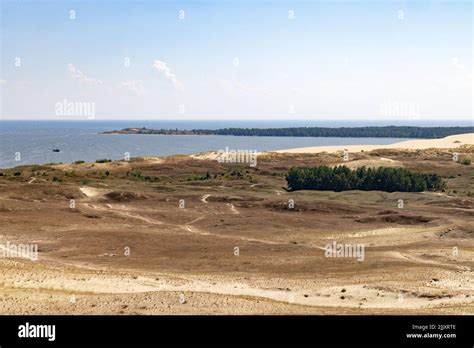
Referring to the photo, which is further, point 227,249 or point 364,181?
point 364,181

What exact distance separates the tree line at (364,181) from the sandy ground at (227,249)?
309 cm

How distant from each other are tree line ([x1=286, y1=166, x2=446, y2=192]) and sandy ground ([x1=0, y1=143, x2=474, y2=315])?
10.1ft

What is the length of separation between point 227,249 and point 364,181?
44637 millimetres

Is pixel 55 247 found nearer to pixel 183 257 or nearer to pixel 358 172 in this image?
pixel 183 257

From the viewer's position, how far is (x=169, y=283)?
30516mm

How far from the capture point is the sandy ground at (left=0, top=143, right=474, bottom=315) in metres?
26.6

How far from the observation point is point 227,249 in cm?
4175

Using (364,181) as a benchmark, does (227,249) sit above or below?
below

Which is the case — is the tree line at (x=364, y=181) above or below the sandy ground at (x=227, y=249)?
above

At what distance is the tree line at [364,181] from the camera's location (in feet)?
261

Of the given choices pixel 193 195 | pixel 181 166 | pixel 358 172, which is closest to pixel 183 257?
pixel 193 195

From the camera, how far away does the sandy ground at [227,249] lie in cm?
2662

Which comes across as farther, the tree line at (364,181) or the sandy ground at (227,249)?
the tree line at (364,181)
